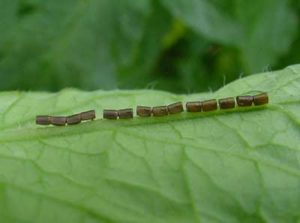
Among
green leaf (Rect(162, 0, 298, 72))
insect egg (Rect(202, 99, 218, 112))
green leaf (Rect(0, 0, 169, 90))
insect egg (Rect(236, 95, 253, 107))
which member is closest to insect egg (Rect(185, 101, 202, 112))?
insect egg (Rect(202, 99, 218, 112))

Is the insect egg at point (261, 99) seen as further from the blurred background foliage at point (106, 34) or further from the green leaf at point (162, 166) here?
the blurred background foliage at point (106, 34)

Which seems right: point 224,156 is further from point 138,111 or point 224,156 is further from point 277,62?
point 277,62

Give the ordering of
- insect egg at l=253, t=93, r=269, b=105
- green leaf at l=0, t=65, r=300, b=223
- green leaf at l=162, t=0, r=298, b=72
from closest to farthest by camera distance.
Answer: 1. green leaf at l=0, t=65, r=300, b=223
2. insect egg at l=253, t=93, r=269, b=105
3. green leaf at l=162, t=0, r=298, b=72

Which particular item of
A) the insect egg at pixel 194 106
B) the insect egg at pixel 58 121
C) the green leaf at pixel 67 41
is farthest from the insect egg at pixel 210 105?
the green leaf at pixel 67 41

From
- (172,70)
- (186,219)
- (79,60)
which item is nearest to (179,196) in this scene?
(186,219)

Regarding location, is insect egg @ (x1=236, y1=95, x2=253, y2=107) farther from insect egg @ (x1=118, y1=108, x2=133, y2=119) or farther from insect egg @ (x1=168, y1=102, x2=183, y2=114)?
insect egg @ (x1=118, y1=108, x2=133, y2=119)

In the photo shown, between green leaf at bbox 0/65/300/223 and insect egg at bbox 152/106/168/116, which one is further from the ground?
insect egg at bbox 152/106/168/116
